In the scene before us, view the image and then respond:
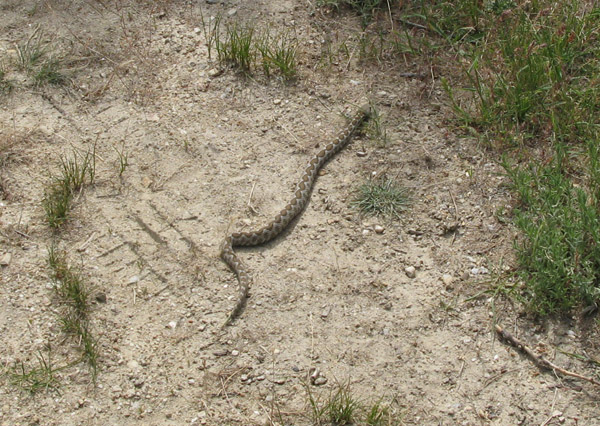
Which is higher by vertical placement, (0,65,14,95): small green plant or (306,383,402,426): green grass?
(0,65,14,95): small green plant

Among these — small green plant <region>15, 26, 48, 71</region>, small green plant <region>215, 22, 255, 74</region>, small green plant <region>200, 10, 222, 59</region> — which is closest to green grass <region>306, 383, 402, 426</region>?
small green plant <region>215, 22, 255, 74</region>

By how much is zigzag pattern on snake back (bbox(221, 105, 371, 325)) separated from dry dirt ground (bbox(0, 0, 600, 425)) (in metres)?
0.10

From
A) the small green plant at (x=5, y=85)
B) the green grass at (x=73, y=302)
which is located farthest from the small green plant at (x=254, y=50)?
the green grass at (x=73, y=302)

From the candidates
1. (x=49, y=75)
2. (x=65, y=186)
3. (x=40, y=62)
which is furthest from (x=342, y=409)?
(x=40, y=62)

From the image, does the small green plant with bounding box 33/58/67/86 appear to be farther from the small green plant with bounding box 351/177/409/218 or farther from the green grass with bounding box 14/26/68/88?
the small green plant with bounding box 351/177/409/218

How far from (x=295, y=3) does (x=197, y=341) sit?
4993mm

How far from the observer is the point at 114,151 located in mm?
7070

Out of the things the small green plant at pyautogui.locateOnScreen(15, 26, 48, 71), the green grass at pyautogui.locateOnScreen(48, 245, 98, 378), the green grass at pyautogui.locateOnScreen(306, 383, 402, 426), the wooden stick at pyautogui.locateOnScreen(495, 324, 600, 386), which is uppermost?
the small green plant at pyautogui.locateOnScreen(15, 26, 48, 71)

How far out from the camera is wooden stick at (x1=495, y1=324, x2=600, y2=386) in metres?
5.01

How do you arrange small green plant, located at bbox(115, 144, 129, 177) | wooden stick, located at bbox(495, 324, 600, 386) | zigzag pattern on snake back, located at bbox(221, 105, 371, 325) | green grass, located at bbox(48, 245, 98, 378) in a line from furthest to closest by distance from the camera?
small green plant, located at bbox(115, 144, 129, 177) → zigzag pattern on snake back, located at bbox(221, 105, 371, 325) → green grass, located at bbox(48, 245, 98, 378) → wooden stick, located at bbox(495, 324, 600, 386)

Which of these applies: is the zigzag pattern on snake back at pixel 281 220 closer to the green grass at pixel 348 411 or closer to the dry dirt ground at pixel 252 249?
the dry dirt ground at pixel 252 249

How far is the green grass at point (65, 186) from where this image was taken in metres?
6.23

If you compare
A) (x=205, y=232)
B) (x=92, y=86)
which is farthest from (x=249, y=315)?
(x=92, y=86)

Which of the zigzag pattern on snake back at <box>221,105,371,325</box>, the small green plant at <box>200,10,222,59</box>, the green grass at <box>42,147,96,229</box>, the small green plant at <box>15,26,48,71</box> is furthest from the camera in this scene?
the small green plant at <box>200,10,222,59</box>
